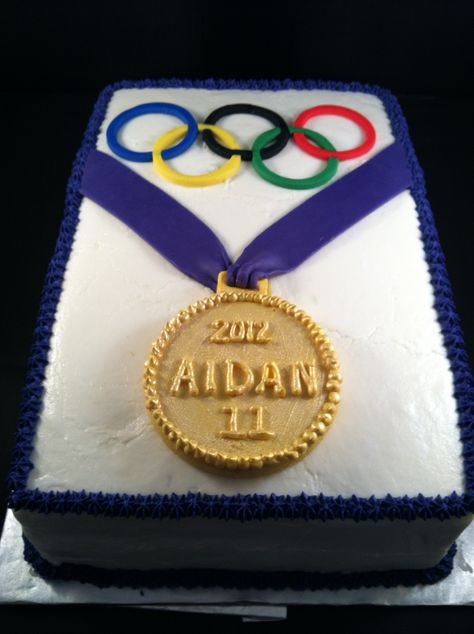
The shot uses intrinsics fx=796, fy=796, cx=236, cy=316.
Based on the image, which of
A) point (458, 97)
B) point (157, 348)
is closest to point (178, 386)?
point (157, 348)

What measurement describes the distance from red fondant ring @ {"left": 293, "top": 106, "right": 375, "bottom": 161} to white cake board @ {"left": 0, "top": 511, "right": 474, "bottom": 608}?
1.34m

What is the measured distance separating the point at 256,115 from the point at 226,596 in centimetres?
158

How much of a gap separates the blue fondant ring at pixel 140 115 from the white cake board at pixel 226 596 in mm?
1319

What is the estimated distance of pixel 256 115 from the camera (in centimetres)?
277

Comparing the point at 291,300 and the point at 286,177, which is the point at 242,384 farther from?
the point at 286,177

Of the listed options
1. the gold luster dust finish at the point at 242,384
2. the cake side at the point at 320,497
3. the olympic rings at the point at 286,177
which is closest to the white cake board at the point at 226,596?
the cake side at the point at 320,497

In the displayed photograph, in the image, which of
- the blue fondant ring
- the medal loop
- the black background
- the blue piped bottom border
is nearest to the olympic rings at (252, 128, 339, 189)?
the blue fondant ring

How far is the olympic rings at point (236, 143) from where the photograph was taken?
2530mm

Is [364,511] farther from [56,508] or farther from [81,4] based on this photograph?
[81,4]

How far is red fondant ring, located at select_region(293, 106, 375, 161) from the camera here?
2605 millimetres

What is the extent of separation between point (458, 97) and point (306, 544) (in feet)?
7.72

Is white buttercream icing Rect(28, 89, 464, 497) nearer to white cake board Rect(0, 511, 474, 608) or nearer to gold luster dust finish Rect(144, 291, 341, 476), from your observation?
gold luster dust finish Rect(144, 291, 341, 476)

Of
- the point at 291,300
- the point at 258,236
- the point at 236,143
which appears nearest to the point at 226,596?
the point at 291,300

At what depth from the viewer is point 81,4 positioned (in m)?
3.30
